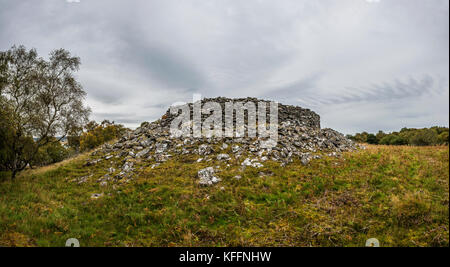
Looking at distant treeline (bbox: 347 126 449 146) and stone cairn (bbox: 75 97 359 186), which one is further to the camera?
distant treeline (bbox: 347 126 449 146)

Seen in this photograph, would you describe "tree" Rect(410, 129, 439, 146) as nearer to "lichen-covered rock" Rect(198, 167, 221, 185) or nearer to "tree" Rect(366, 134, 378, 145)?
"tree" Rect(366, 134, 378, 145)

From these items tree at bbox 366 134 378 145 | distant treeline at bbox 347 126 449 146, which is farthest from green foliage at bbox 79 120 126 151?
tree at bbox 366 134 378 145

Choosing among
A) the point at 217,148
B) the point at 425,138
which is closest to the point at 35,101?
the point at 217,148

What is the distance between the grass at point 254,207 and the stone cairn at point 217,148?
944 mm

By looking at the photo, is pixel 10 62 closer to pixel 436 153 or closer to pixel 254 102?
pixel 254 102

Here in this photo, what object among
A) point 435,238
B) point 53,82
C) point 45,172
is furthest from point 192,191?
point 53,82

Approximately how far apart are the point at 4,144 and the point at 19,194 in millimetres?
6464

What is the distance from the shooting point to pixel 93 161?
17266 millimetres

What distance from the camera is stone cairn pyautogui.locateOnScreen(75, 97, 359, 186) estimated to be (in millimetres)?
14031

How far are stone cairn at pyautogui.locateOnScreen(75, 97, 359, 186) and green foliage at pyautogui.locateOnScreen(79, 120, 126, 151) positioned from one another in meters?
31.4

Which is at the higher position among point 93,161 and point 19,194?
point 93,161

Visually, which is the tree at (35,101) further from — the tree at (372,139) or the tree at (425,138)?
the tree at (372,139)
